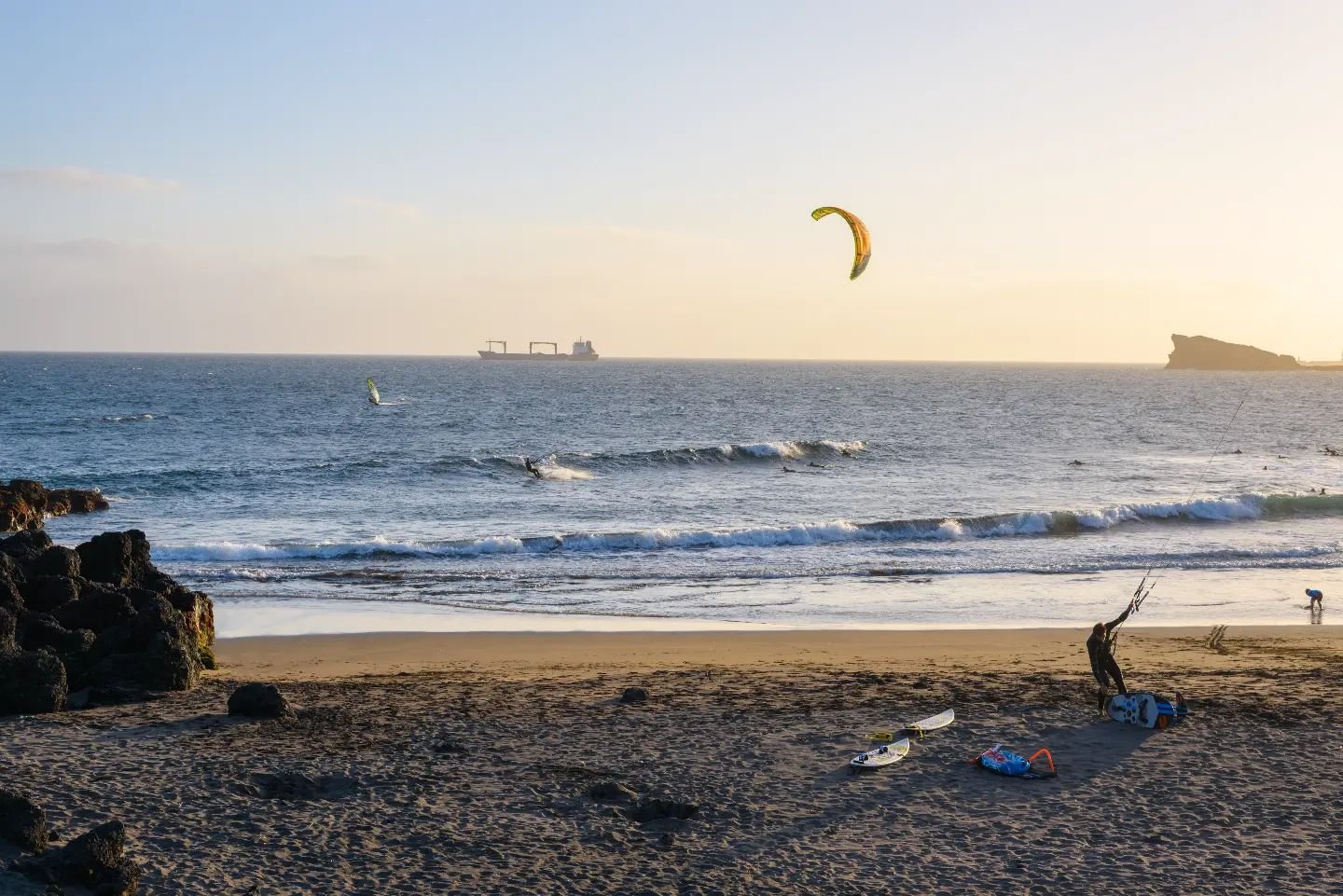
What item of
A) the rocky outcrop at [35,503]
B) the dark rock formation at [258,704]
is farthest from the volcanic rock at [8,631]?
the rocky outcrop at [35,503]

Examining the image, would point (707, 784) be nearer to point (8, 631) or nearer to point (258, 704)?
point (258, 704)

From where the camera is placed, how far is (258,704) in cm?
1102

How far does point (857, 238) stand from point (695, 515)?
40.4 ft

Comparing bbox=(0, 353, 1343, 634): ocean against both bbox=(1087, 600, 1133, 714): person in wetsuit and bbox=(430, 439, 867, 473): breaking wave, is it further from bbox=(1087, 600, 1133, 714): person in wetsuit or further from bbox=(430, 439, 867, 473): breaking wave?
bbox=(1087, 600, 1133, 714): person in wetsuit

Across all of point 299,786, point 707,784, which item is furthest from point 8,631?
point 707,784

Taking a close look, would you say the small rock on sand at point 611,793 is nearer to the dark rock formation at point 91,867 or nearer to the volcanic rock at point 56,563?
the dark rock formation at point 91,867

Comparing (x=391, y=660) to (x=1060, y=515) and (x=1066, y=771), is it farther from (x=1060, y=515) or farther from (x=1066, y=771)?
(x=1060, y=515)

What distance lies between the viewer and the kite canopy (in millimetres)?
20391

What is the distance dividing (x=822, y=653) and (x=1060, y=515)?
1676 centimetres

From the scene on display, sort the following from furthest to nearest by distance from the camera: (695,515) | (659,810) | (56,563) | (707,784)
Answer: (695,515)
(56,563)
(707,784)
(659,810)

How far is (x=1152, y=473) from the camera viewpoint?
1731 inches

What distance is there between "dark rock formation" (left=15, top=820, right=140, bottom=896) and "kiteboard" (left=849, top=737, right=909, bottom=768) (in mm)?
5368

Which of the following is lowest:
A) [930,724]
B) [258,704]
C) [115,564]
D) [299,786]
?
[299,786]

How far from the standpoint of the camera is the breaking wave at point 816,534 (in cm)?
2488
